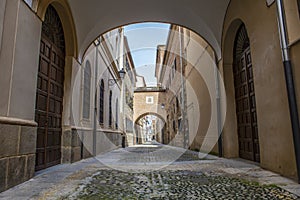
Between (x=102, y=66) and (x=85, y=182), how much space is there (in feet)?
22.1

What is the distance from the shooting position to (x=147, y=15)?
6.09 metres

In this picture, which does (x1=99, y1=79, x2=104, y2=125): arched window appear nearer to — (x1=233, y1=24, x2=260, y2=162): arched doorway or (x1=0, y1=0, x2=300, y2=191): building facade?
(x1=0, y1=0, x2=300, y2=191): building facade

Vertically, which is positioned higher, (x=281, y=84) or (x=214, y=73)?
(x=214, y=73)

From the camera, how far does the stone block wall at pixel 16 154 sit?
2449mm

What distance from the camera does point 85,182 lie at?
2945 millimetres

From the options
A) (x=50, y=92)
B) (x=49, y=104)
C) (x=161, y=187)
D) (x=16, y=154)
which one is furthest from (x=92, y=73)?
(x=161, y=187)

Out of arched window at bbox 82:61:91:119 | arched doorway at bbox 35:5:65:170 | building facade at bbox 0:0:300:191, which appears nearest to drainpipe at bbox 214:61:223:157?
building facade at bbox 0:0:300:191

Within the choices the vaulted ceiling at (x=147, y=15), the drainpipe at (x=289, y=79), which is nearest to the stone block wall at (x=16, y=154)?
the vaulted ceiling at (x=147, y=15)

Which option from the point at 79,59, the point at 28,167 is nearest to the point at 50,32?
the point at 79,59

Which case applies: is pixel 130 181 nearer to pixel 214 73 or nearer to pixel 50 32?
pixel 50 32

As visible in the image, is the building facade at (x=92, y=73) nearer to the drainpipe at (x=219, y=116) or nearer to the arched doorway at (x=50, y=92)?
the arched doorway at (x=50, y=92)

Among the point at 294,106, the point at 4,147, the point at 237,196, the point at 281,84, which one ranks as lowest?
the point at 237,196

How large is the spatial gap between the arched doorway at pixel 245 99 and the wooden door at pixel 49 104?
4141 mm

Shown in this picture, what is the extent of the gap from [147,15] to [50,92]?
336cm
